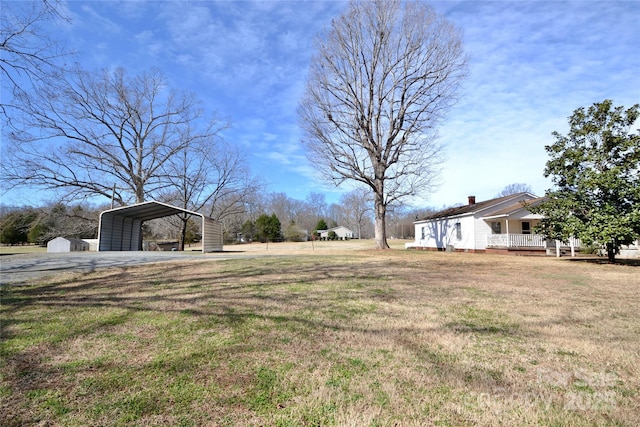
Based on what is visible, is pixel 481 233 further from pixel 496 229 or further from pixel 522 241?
pixel 522 241

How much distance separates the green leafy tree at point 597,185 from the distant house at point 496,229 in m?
3.56

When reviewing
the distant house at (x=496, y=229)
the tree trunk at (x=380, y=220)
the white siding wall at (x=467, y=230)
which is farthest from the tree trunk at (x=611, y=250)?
the tree trunk at (x=380, y=220)

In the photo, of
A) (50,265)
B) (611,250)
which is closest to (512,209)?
(611,250)

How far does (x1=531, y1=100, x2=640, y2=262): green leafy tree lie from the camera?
39.4 feet

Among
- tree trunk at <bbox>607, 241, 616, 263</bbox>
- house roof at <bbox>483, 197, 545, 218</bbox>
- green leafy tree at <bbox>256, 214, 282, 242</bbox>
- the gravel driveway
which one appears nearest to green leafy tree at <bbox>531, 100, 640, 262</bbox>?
tree trunk at <bbox>607, 241, 616, 263</bbox>

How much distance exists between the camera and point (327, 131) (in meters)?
20.9

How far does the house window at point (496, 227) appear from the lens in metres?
Result: 22.2

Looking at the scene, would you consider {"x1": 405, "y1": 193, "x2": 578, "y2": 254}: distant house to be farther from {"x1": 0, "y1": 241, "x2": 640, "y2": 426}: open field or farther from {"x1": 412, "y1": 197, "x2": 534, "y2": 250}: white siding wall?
{"x1": 0, "y1": 241, "x2": 640, "y2": 426}: open field

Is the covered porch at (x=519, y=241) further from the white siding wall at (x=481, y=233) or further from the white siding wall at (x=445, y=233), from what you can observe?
the white siding wall at (x=445, y=233)

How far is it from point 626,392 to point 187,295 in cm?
549

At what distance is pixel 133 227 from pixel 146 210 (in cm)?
432

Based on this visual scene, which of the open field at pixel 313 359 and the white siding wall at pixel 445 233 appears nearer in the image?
the open field at pixel 313 359

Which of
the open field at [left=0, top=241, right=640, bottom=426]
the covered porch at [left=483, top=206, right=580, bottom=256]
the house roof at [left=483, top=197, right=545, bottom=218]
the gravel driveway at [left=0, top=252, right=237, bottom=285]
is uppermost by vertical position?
the house roof at [left=483, top=197, right=545, bottom=218]

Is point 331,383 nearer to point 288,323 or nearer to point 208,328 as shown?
point 288,323
